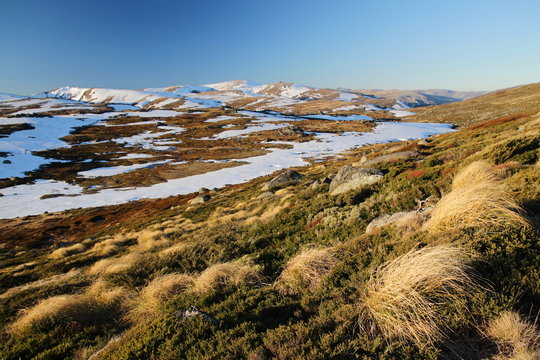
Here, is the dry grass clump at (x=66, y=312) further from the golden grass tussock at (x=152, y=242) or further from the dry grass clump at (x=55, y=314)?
the golden grass tussock at (x=152, y=242)

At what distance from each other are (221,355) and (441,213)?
5638 millimetres

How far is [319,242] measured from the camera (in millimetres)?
9031

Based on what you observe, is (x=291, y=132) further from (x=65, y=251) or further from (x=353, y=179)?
(x=65, y=251)

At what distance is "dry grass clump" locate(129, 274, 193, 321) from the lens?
20.5 ft

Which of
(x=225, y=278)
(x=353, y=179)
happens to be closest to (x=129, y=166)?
(x=353, y=179)

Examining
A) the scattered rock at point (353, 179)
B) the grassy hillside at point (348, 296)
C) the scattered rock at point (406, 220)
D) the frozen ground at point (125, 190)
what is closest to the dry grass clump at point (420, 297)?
the grassy hillside at point (348, 296)

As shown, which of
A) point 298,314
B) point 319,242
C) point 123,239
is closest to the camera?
point 298,314

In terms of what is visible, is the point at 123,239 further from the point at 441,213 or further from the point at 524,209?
the point at 524,209

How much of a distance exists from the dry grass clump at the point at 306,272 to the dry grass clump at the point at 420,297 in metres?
1.56

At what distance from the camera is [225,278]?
22.6 ft

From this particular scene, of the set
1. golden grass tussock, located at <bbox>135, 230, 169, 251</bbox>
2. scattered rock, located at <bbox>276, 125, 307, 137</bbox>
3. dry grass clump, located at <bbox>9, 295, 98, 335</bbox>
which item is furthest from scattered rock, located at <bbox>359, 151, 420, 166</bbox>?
scattered rock, located at <bbox>276, 125, 307, 137</bbox>

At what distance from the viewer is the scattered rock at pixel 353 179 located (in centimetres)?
1480

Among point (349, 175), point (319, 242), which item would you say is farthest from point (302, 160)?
point (319, 242)

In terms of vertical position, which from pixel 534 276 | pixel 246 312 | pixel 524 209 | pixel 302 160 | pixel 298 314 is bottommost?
pixel 302 160
